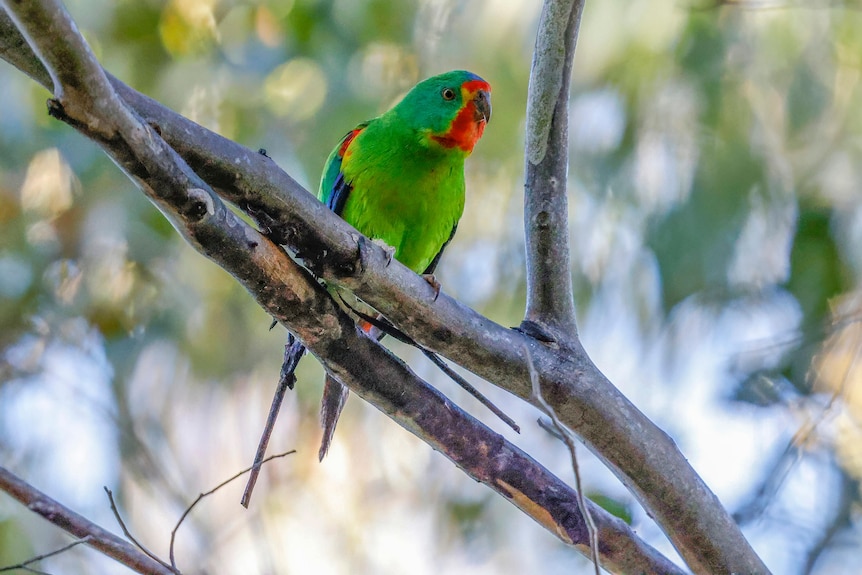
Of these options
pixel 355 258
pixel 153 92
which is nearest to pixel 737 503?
pixel 355 258

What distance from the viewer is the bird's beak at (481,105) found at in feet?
12.8

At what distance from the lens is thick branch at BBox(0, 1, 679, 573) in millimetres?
1688

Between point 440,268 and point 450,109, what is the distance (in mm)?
2605

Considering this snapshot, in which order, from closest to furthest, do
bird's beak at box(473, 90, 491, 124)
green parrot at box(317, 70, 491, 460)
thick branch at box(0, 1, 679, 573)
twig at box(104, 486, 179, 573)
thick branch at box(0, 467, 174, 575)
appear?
thick branch at box(0, 1, 679, 573) < thick branch at box(0, 467, 174, 575) < twig at box(104, 486, 179, 573) < green parrot at box(317, 70, 491, 460) < bird's beak at box(473, 90, 491, 124)

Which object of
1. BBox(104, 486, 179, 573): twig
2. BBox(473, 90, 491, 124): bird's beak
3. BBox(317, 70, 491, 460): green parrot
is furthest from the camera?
BBox(473, 90, 491, 124): bird's beak

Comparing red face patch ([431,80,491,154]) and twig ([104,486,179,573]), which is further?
red face patch ([431,80,491,154])

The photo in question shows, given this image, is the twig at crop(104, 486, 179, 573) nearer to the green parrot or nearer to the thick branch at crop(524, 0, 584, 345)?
the thick branch at crop(524, 0, 584, 345)

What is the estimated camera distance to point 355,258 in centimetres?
222

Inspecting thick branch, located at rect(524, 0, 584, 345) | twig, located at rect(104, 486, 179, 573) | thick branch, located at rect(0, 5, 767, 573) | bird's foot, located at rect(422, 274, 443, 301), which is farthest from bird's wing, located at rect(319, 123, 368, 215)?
twig, located at rect(104, 486, 179, 573)

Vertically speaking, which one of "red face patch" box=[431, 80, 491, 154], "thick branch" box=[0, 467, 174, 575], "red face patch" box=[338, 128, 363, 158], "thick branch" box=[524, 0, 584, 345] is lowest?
"thick branch" box=[0, 467, 174, 575]

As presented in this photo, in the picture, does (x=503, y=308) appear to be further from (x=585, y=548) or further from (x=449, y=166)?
(x=585, y=548)

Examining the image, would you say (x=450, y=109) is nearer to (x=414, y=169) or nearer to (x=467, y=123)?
(x=467, y=123)

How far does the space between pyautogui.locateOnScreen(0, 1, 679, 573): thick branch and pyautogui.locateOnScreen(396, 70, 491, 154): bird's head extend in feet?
4.84

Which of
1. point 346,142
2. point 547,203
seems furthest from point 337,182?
point 547,203
